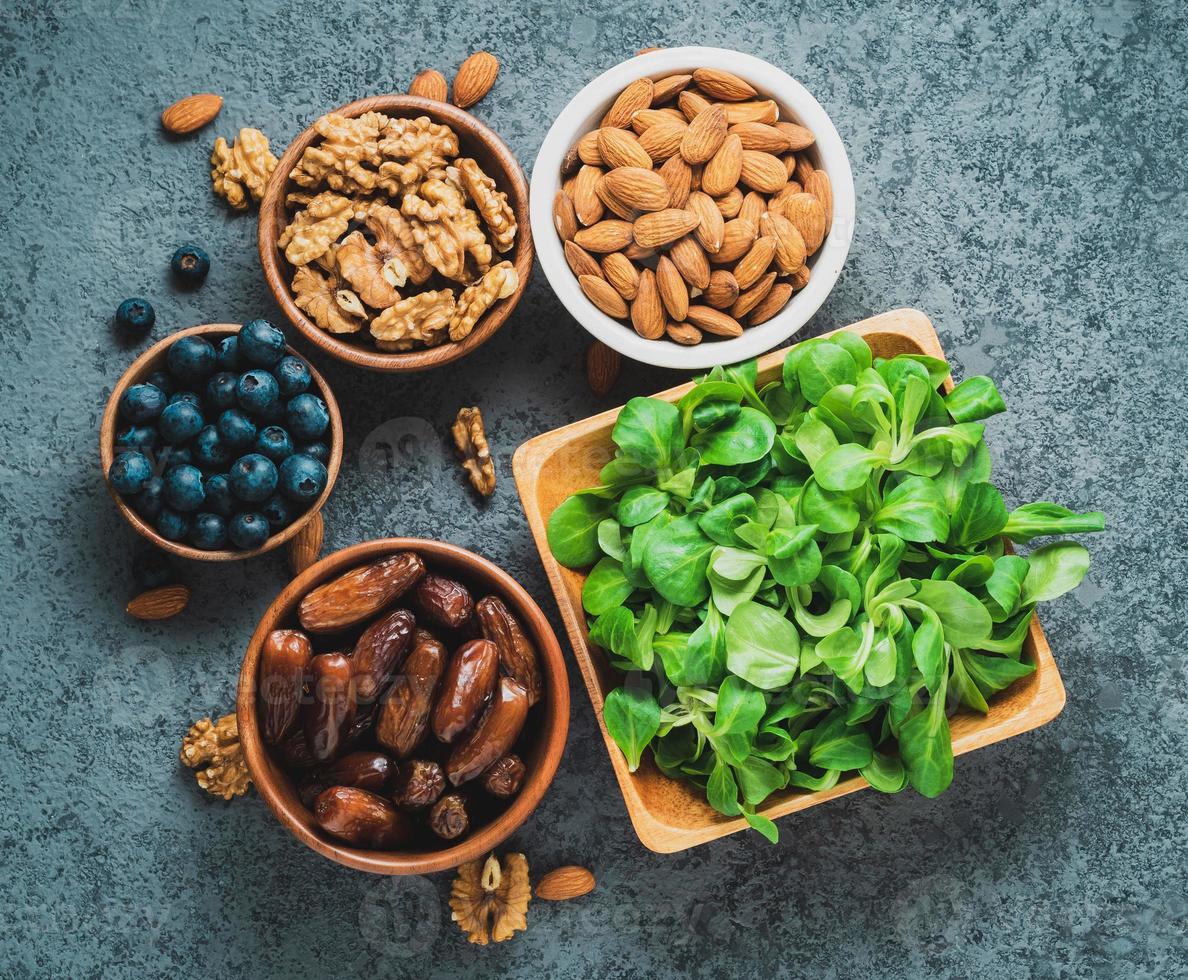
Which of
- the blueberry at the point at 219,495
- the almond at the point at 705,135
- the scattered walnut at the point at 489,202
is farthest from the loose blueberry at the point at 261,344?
the almond at the point at 705,135

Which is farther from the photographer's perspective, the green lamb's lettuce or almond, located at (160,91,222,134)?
almond, located at (160,91,222,134)

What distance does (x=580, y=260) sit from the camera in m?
1.03

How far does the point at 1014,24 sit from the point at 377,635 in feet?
3.20

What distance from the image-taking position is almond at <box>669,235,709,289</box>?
1.01 meters

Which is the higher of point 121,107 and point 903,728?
point 121,107

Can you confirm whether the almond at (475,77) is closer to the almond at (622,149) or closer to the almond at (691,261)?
the almond at (622,149)

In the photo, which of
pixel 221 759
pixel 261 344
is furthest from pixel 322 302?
pixel 221 759

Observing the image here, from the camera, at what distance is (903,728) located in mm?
928

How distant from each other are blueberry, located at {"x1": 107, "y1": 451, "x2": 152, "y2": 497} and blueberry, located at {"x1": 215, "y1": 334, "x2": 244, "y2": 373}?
12 cm

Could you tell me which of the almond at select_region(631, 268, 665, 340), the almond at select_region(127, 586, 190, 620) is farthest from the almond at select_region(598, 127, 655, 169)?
the almond at select_region(127, 586, 190, 620)

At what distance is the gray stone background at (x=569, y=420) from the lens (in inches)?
44.9

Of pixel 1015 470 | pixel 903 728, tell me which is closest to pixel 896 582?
pixel 903 728

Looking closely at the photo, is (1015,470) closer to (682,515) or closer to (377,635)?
(682,515)

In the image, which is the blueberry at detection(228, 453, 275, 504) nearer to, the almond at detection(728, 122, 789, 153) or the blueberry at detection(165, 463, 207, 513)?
the blueberry at detection(165, 463, 207, 513)
